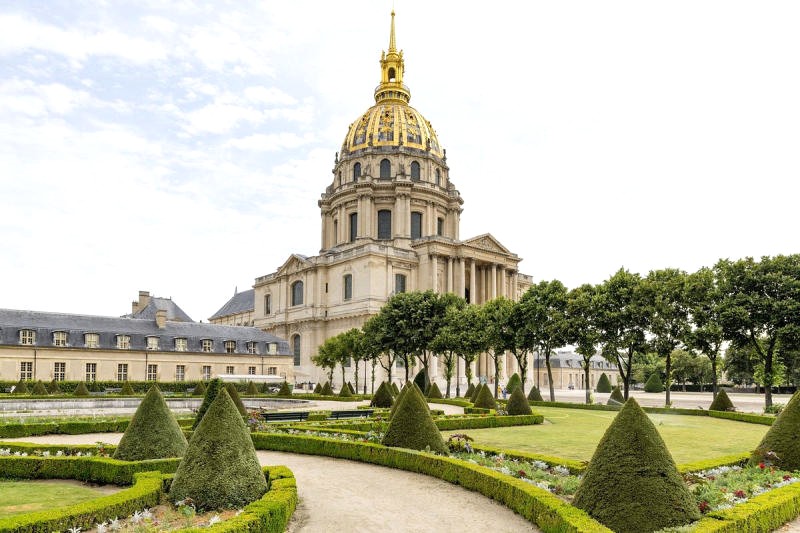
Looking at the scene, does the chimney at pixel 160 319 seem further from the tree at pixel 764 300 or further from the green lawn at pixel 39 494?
the green lawn at pixel 39 494

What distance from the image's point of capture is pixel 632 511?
877cm

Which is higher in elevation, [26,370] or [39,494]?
[26,370]

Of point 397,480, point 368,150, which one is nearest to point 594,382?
point 368,150

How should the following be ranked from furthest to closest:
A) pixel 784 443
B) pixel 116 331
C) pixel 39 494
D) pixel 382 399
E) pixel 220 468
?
pixel 116 331 < pixel 382 399 < pixel 784 443 < pixel 39 494 < pixel 220 468

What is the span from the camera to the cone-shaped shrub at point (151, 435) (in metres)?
14.3

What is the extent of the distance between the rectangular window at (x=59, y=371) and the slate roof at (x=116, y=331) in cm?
185

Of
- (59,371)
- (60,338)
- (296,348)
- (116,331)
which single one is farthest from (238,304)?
(59,371)

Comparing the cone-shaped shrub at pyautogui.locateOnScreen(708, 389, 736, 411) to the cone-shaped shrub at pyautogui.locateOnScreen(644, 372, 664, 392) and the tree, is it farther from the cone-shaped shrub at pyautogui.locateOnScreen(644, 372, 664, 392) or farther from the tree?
the cone-shaped shrub at pyautogui.locateOnScreen(644, 372, 664, 392)

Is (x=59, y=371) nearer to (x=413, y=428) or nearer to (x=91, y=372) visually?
(x=91, y=372)

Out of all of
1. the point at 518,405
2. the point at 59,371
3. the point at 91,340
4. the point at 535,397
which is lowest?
the point at 535,397

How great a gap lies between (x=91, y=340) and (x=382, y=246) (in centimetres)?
3544

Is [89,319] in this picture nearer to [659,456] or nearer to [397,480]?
[397,480]

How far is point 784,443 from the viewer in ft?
45.6

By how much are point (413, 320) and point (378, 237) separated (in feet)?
119
